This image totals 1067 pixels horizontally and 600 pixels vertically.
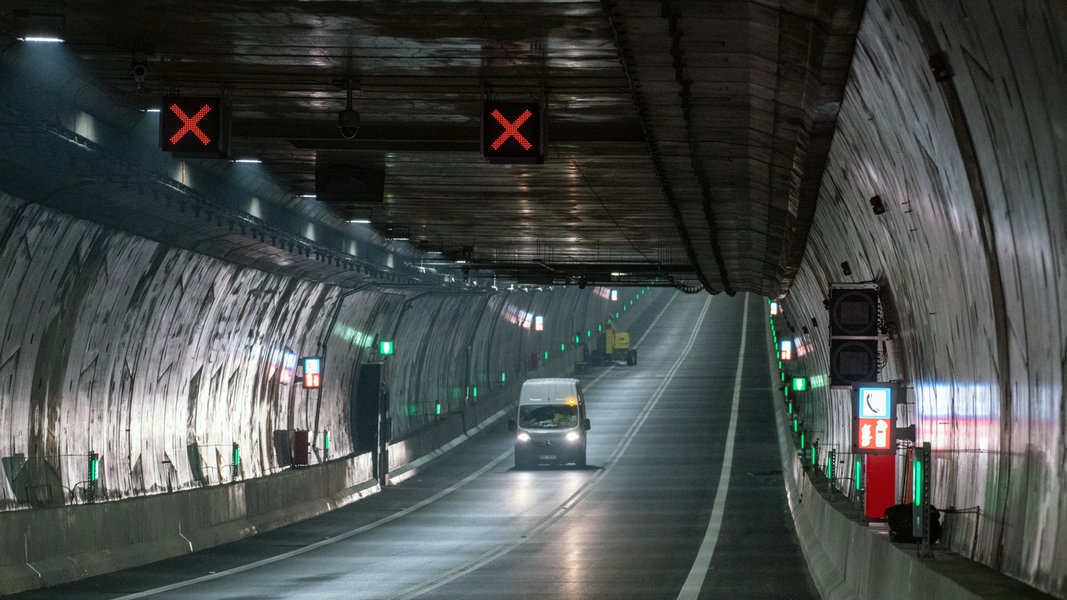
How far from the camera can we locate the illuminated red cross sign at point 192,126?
15.9m

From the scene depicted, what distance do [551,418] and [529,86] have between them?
104 ft

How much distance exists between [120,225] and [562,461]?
25256 millimetres

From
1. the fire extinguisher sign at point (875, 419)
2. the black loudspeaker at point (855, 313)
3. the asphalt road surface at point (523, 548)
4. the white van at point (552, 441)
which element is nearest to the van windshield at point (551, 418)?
the white van at point (552, 441)

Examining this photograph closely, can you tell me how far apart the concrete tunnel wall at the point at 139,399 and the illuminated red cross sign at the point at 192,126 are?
6.01m

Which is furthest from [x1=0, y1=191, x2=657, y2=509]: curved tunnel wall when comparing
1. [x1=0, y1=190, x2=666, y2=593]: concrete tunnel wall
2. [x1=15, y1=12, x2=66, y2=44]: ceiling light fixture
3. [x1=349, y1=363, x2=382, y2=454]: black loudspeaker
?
[x1=15, y1=12, x2=66, y2=44]: ceiling light fixture

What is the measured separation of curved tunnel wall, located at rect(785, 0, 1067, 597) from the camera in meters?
8.84

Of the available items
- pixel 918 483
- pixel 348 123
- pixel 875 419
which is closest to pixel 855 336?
pixel 875 419

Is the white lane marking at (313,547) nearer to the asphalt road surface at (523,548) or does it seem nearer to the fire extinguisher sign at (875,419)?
the asphalt road surface at (523,548)

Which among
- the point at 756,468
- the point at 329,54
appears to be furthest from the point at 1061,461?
the point at 756,468

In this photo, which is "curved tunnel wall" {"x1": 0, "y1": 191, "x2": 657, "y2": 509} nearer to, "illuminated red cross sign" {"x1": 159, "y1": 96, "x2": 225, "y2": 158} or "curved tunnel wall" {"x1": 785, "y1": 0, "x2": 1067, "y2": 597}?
"illuminated red cross sign" {"x1": 159, "y1": 96, "x2": 225, "y2": 158}

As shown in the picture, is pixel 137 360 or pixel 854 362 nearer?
pixel 854 362

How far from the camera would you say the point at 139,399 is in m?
29.6

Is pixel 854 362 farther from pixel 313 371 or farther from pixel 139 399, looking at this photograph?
pixel 313 371

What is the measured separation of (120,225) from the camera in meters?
25.2
